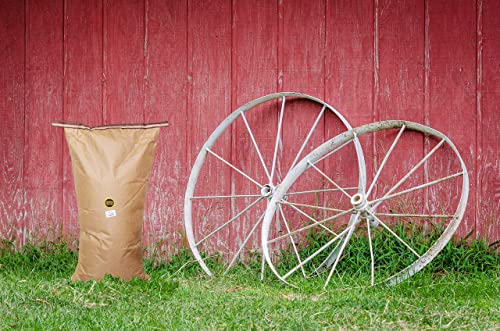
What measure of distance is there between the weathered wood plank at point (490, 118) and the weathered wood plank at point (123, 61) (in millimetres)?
1762

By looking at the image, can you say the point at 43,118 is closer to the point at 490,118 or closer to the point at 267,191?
the point at 267,191

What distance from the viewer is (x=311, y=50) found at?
3834 mm

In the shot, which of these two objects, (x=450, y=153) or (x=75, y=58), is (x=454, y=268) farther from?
(x=75, y=58)

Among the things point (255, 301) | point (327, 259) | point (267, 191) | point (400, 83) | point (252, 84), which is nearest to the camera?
point (255, 301)

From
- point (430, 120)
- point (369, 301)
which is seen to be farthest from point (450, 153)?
point (369, 301)

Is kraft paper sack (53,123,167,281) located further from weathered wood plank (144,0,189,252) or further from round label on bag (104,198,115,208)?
weathered wood plank (144,0,189,252)

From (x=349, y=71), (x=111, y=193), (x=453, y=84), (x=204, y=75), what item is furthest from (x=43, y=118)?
(x=453, y=84)

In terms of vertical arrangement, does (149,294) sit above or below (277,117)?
below

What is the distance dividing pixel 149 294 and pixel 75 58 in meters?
1.63

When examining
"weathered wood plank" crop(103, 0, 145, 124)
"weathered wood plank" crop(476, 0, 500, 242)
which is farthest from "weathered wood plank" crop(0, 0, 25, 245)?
"weathered wood plank" crop(476, 0, 500, 242)

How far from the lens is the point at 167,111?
13.0 feet

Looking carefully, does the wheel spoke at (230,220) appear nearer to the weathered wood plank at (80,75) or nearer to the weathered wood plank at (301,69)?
the weathered wood plank at (301,69)

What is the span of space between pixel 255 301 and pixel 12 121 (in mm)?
1971

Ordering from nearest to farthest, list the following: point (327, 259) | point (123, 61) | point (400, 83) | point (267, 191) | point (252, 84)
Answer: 1. point (327, 259)
2. point (267, 191)
3. point (400, 83)
4. point (252, 84)
5. point (123, 61)
